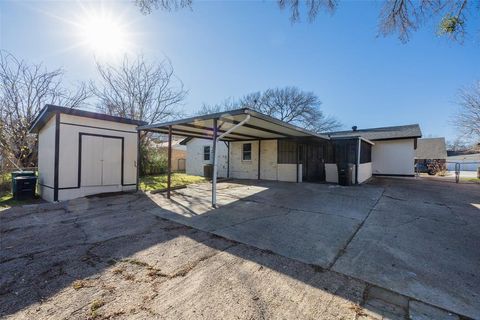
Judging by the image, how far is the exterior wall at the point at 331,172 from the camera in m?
11.0

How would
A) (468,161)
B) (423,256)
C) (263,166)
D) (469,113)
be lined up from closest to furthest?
(423,256)
(263,166)
(469,113)
(468,161)

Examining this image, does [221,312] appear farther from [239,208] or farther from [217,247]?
[239,208]

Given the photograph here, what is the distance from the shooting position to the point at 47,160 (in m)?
7.31

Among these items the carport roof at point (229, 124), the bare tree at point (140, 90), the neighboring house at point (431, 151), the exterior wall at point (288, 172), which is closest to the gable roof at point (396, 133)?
the exterior wall at point (288, 172)

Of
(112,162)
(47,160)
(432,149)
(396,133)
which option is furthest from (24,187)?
(432,149)

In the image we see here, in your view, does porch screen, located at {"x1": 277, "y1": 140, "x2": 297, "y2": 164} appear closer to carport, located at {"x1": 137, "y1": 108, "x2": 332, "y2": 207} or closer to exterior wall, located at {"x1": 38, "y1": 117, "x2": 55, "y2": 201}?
carport, located at {"x1": 137, "y1": 108, "x2": 332, "y2": 207}

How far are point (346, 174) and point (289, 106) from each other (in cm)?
1619

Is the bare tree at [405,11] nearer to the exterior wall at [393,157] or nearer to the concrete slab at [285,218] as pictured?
the concrete slab at [285,218]

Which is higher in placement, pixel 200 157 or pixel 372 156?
pixel 372 156

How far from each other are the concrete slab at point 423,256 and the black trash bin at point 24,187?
9149 mm

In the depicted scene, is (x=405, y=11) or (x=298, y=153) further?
(x=298, y=153)

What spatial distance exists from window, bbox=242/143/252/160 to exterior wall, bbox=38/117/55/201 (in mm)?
9008

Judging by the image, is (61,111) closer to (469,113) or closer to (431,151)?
(469,113)

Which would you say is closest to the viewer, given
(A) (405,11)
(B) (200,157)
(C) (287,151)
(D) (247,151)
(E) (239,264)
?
(E) (239,264)
